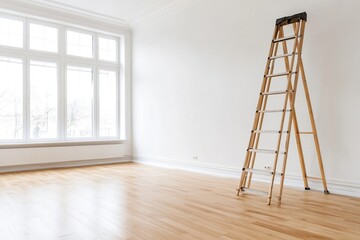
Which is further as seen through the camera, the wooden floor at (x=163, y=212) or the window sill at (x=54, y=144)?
the window sill at (x=54, y=144)

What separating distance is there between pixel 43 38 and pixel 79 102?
1.53 m

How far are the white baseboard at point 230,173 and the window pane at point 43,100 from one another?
2054mm

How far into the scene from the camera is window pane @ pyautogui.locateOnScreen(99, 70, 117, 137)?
7184mm

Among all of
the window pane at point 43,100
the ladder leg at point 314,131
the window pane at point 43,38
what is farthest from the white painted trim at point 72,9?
the ladder leg at point 314,131

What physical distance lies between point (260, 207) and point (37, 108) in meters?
5.08

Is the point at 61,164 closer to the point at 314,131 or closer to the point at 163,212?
the point at 163,212

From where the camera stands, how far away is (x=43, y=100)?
20.8 feet

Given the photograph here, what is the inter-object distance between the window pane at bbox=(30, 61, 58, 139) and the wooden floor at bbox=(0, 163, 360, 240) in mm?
1966

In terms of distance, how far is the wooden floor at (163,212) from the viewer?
2316mm

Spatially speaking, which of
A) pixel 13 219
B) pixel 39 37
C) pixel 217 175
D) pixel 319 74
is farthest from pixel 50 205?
pixel 39 37

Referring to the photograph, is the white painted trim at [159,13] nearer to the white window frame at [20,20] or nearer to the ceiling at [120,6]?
the ceiling at [120,6]

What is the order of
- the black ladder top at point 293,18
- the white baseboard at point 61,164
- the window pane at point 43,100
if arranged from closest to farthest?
the black ladder top at point 293,18
the white baseboard at point 61,164
the window pane at point 43,100

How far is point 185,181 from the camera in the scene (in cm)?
458

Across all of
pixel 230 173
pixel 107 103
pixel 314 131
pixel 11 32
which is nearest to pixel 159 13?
pixel 107 103
